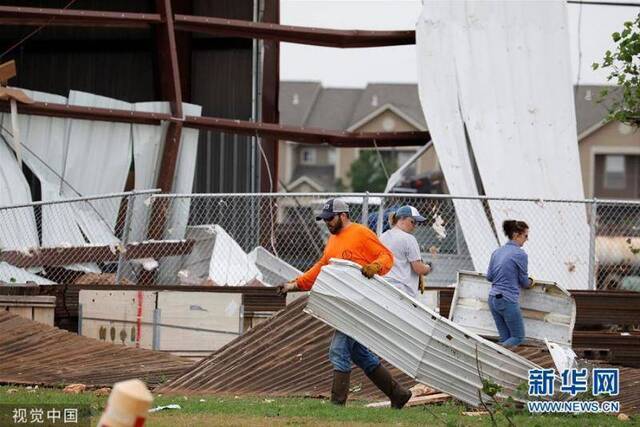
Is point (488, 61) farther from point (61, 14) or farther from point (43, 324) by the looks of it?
point (43, 324)

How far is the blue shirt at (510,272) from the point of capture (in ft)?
47.1

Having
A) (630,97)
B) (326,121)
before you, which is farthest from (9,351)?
(326,121)

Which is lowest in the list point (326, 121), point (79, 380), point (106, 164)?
point (79, 380)

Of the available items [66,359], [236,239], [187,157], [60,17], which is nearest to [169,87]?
[187,157]

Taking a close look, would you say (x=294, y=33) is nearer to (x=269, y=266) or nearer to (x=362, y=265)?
(x=269, y=266)

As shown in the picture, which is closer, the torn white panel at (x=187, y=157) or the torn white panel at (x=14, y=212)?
the torn white panel at (x=14, y=212)

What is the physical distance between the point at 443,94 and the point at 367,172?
5293 centimetres

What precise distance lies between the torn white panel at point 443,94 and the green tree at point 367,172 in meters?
50.5

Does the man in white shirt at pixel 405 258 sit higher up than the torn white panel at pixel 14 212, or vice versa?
the torn white panel at pixel 14 212

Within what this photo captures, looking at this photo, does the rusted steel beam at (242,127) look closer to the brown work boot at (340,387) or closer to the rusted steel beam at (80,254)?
the rusted steel beam at (80,254)

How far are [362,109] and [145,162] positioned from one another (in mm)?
60400

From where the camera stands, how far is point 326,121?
8106 centimetres

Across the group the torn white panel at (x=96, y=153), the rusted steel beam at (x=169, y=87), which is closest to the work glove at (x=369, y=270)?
the rusted steel beam at (x=169, y=87)

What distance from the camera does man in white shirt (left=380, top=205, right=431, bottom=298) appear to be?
12.9m
